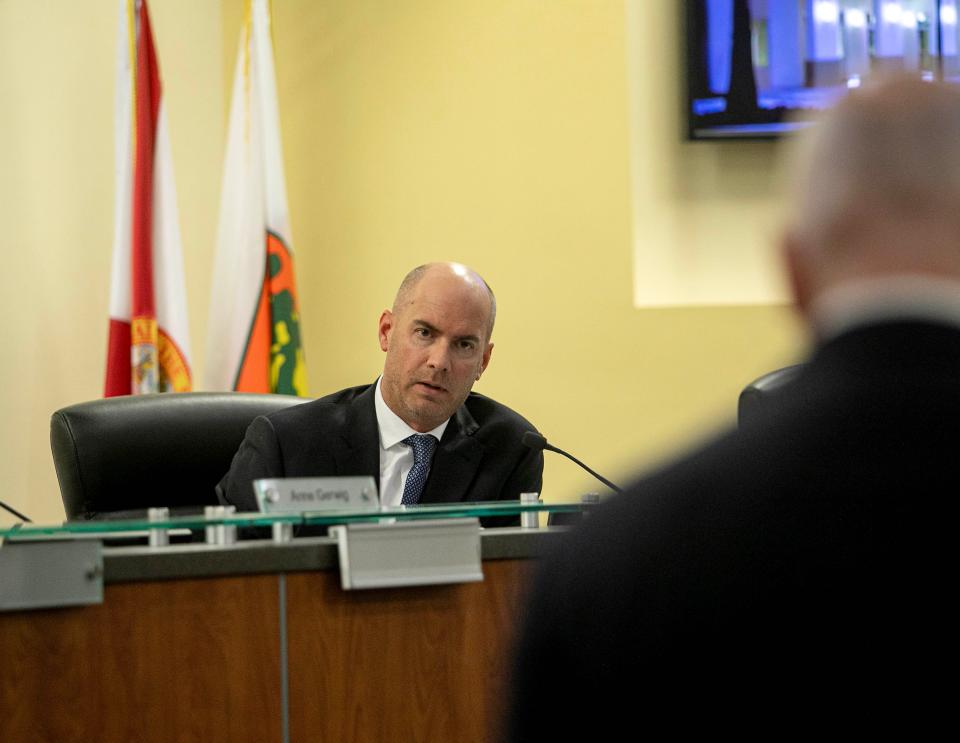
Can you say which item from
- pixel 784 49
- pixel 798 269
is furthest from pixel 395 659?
pixel 784 49

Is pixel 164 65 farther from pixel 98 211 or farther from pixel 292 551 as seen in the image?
pixel 292 551

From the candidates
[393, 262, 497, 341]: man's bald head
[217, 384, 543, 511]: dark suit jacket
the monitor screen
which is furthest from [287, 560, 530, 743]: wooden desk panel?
the monitor screen

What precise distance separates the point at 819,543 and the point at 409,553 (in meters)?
1.02

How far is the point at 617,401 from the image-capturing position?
14.1ft

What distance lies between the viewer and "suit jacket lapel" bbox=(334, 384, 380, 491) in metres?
2.89

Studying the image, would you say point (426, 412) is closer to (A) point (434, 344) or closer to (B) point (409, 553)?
(A) point (434, 344)

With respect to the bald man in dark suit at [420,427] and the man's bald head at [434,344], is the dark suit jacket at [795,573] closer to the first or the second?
the bald man in dark suit at [420,427]

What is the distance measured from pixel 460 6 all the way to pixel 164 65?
105cm

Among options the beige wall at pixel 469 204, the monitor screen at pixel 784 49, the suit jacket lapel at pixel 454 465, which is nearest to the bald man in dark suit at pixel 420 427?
the suit jacket lapel at pixel 454 465

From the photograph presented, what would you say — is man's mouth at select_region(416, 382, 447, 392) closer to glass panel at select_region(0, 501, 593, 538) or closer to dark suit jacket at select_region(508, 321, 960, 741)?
glass panel at select_region(0, 501, 593, 538)

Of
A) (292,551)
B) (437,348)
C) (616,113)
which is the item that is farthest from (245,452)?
(616,113)

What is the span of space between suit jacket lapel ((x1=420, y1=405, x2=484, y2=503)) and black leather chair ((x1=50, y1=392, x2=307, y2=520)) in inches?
17.9

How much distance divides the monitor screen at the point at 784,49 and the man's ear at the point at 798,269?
359cm

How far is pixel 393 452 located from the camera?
2963mm
